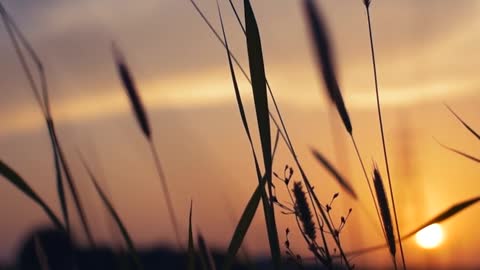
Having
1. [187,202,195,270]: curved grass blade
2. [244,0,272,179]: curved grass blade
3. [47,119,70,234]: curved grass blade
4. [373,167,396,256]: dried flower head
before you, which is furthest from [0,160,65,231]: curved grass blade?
[373,167,396,256]: dried flower head

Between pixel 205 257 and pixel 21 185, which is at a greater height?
pixel 21 185

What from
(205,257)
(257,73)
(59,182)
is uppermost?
(257,73)

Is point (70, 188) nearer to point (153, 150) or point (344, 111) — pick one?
point (153, 150)

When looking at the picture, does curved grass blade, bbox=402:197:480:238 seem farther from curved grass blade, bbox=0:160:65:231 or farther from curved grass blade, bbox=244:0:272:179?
curved grass blade, bbox=0:160:65:231

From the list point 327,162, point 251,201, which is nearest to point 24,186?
point 251,201

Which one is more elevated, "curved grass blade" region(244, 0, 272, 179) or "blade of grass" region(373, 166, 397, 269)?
"curved grass blade" region(244, 0, 272, 179)

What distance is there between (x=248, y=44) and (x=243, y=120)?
14 centimetres

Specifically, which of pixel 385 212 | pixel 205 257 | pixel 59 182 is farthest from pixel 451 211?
pixel 59 182

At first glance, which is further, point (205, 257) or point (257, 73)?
point (205, 257)

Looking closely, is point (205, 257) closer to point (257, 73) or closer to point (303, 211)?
point (303, 211)

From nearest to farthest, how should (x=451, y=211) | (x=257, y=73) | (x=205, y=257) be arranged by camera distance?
(x=257, y=73) < (x=451, y=211) < (x=205, y=257)

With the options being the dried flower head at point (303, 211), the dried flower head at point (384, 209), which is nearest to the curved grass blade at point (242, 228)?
the dried flower head at point (303, 211)

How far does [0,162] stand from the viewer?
163cm

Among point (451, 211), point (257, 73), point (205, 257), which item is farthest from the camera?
point (205, 257)
